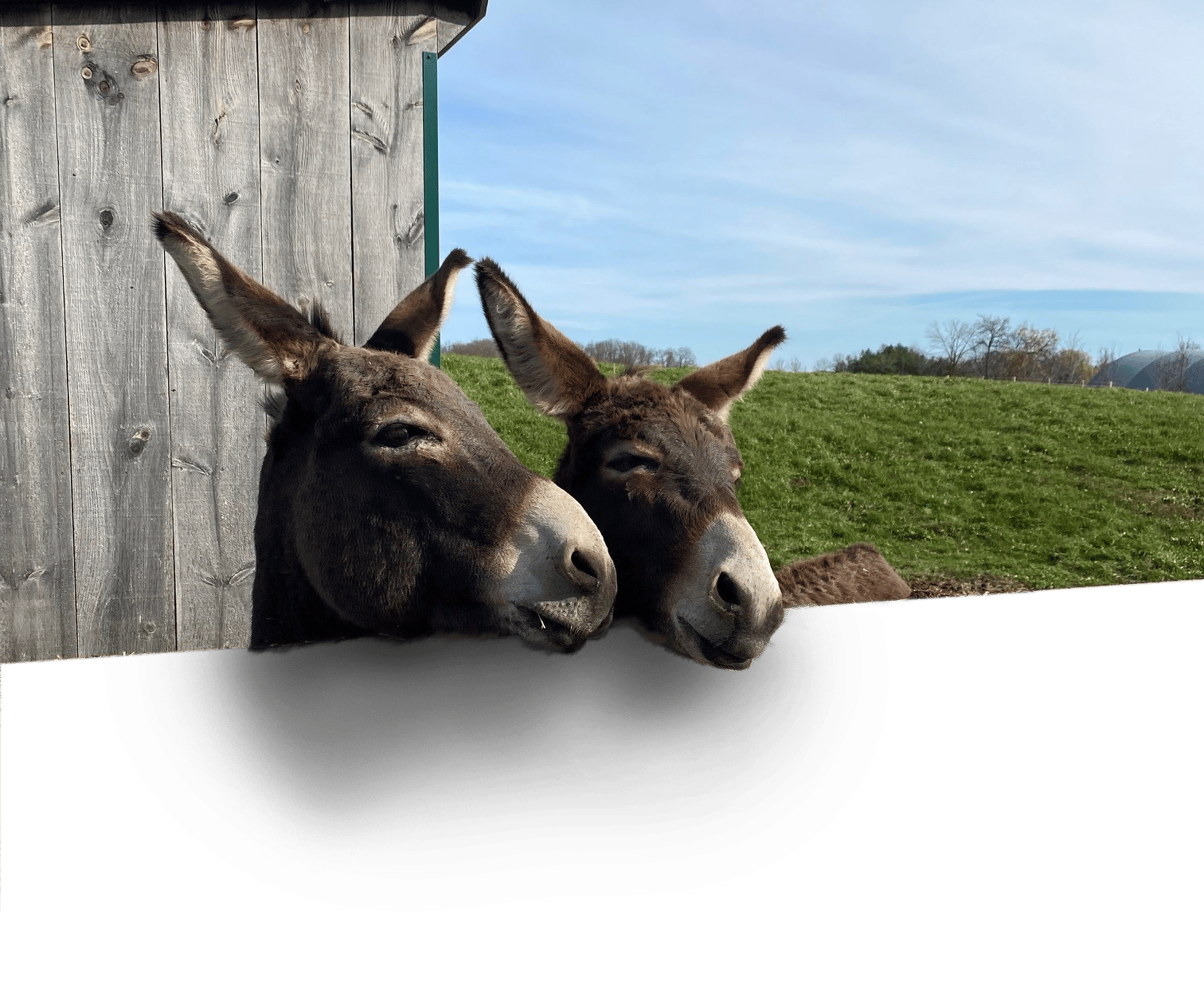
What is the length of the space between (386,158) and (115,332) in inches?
37.6

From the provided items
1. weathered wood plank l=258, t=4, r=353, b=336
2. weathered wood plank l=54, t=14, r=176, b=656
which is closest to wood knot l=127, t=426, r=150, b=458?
weathered wood plank l=54, t=14, r=176, b=656

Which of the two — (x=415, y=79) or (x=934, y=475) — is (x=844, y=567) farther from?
(x=934, y=475)

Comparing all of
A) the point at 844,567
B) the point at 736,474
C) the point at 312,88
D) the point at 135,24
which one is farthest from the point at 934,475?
the point at 135,24

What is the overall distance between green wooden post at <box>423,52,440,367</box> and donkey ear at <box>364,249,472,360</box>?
1.15ft

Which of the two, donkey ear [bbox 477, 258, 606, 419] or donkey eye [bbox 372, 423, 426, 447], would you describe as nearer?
donkey eye [bbox 372, 423, 426, 447]

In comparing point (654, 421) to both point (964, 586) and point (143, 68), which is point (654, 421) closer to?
point (143, 68)

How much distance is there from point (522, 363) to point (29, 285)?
1.63 meters

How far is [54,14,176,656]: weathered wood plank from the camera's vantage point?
2.27m

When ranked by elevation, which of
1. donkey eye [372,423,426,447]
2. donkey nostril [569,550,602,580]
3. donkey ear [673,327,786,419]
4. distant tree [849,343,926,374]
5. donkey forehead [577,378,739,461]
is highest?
distant tree [849,343,926,374]

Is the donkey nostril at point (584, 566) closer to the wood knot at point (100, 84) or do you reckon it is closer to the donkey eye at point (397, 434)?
the donkey eye at point (397, 434)

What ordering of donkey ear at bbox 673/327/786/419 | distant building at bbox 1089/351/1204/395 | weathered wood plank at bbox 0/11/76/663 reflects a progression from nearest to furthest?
donkey ear at bbox 673/327/786/419, weathered wood plank at bbox 0/11/76/663, distant building at bbox 1089/351/1204/395

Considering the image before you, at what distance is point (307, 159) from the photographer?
2.37 metres

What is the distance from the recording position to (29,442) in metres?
2.36

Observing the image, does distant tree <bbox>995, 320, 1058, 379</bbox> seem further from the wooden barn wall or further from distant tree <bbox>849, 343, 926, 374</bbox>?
the wooden barn wall
